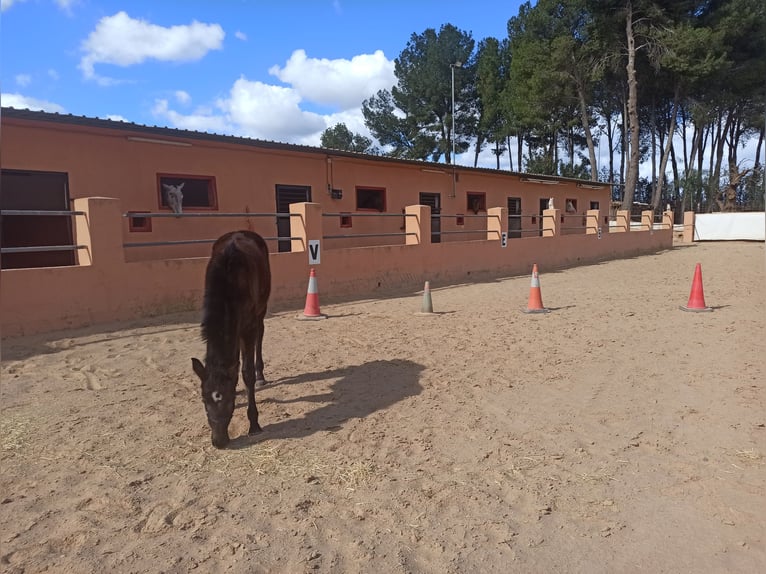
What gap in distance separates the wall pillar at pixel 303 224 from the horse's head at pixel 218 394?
21.7ft

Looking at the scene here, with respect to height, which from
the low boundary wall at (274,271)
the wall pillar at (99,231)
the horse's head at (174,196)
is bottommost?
the low boundary wall at (274,271)

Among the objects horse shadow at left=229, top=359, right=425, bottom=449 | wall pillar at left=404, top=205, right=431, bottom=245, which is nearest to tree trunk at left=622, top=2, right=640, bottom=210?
wall pillar at left=404, top=205, right=431, bottom=245

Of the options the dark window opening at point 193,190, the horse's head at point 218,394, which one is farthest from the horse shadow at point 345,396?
the dark window opening at point 193,190

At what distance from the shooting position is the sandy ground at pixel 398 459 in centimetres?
236

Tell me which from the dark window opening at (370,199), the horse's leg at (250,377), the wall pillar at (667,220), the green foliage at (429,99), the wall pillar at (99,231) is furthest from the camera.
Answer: the green foliage at (429,99)

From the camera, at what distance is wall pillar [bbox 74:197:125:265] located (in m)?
7.08

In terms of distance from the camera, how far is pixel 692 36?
24.3 m

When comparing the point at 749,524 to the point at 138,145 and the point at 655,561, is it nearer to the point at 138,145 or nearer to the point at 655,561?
the point at 655,561

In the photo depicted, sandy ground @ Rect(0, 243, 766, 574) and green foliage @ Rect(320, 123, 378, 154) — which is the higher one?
green foliage @ Rect(320, 123, 378, 154)

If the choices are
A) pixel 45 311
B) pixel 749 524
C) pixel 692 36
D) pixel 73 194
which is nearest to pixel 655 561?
pixel 749 524

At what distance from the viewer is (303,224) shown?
9828mm

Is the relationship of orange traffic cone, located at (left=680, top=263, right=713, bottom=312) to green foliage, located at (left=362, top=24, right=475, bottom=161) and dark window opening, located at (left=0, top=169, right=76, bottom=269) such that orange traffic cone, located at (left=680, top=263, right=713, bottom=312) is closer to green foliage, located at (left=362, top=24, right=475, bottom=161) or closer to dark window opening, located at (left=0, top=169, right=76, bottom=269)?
dark window opening, located at (left=0, top=169, right=76, bottom=269)

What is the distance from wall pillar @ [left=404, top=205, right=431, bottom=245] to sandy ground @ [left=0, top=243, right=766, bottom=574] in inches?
246

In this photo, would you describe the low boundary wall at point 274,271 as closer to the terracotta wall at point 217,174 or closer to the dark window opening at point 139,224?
the terracotta wall at point 217,174
